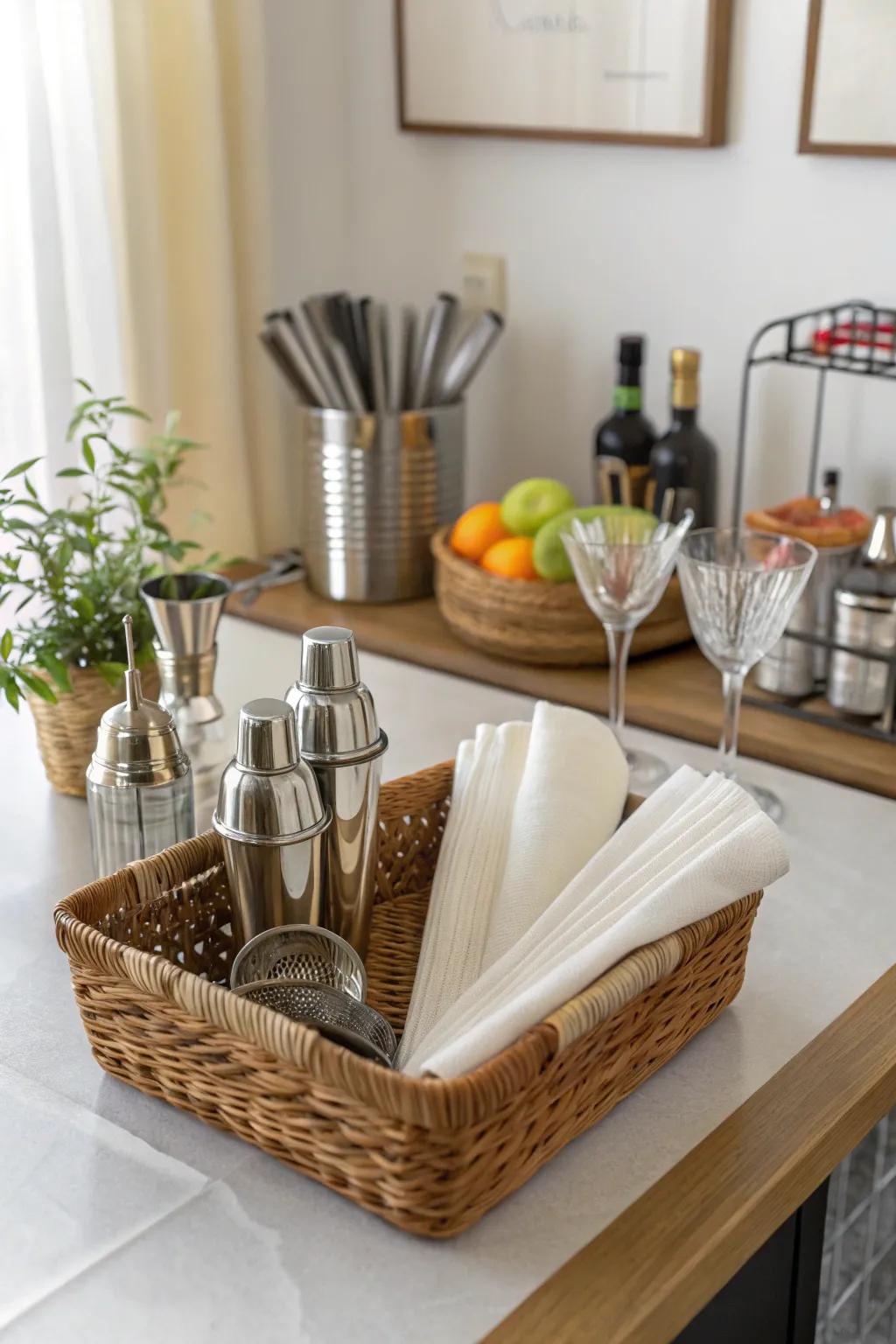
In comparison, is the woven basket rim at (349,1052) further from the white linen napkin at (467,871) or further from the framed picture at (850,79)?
the framed picture at (850,79)

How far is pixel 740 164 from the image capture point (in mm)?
1513

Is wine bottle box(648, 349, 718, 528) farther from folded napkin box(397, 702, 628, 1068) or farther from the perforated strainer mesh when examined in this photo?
the perforated strainer mesh

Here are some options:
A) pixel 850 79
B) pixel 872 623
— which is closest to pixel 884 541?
pixel 872 623

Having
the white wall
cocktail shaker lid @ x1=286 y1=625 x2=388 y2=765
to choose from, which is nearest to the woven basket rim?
cocktail shaker lid @ x1=286 y1=625 x2=388 y2=765

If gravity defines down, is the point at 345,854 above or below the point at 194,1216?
above

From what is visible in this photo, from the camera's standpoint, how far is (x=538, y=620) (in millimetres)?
1415

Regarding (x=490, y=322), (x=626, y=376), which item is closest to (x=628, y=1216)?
(x=626, y=376)

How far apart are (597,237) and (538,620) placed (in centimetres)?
53

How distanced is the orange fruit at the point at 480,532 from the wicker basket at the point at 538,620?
2 centimetres

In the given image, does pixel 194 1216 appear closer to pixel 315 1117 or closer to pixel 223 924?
pixel 315 1117

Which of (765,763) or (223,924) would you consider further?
(765,763)

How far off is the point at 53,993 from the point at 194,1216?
0.24 metres

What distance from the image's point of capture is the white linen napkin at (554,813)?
0.88 metres

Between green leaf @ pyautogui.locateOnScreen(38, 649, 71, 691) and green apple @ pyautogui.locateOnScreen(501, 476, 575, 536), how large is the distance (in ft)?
1.87
